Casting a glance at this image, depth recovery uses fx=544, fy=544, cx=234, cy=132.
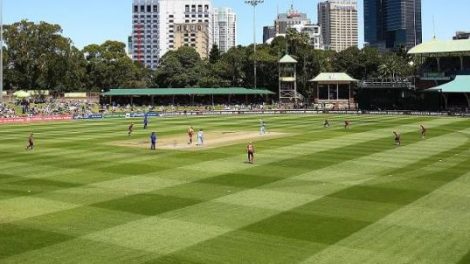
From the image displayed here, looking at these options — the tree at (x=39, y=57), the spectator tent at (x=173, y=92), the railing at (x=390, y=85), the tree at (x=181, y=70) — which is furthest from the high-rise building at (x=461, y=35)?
the tree at (x=39, y=57)

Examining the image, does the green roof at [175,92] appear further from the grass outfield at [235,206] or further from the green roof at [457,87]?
the grass outfield at [235,206]

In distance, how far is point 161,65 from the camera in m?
150

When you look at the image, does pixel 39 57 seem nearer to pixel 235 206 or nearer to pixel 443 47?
pixel 443 47

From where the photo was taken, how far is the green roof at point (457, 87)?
89500 mm

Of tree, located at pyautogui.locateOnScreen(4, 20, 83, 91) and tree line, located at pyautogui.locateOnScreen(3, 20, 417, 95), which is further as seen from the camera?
tree line, located at pyautogui.locateOnScreen(3, 20, 417, 95)

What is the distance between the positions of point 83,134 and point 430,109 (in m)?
64.8

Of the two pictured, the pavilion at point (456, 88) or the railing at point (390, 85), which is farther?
the railing at point (390, 85)

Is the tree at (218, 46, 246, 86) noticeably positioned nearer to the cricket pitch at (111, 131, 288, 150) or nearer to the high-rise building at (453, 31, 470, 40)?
the high-rise building at (453, 31, 470, 40)

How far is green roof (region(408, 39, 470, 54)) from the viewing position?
330 feet


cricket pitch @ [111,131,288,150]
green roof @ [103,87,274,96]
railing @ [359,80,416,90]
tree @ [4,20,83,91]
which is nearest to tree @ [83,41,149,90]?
tree @ [4,20,83,91]

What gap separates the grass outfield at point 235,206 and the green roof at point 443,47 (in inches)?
2636

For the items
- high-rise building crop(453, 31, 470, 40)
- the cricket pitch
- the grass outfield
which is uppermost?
high-rise building crop(453, 31, 470, 40)

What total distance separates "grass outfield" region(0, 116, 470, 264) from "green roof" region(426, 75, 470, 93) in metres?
53.5

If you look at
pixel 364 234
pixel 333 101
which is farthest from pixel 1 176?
pixel 333 101
